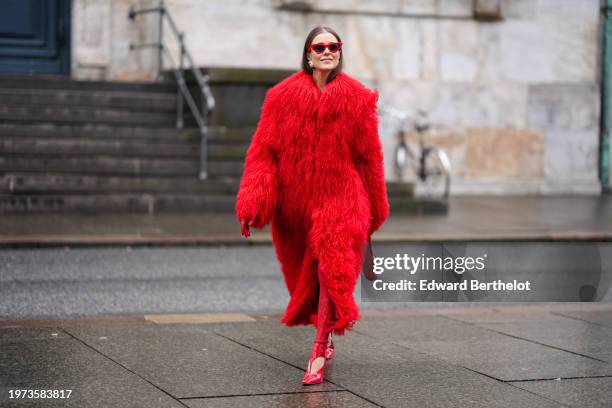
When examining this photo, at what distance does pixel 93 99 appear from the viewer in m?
17.1

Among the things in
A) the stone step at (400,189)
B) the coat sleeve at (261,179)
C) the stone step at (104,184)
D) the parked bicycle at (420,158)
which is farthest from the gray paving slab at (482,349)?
the parked bicycle at (420,158)

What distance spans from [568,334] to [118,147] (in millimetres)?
9920

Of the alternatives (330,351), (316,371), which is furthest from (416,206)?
(316,371)

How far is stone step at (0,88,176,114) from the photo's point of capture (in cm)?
1675

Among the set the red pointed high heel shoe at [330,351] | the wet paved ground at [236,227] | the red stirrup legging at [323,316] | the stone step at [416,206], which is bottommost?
Result: the wet paved ground at [236,227]

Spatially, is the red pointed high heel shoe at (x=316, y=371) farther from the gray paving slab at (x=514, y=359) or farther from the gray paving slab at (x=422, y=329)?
the gray paving slab at (x=422, y=329)

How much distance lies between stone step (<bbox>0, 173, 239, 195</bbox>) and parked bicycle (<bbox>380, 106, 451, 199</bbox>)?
3.58 meters

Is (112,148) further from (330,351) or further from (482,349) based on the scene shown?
(330,351)

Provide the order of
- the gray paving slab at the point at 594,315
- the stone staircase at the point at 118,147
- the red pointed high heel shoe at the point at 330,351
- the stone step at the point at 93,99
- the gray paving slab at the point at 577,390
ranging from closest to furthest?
the gray paving slab at the point at 577,390 → the red pointed high heel shoe at the point at 330,351 → the gray paving slab at the point at 594,315 → the stone staircase at the point at 118,147 → the stone step at the point at 93,99

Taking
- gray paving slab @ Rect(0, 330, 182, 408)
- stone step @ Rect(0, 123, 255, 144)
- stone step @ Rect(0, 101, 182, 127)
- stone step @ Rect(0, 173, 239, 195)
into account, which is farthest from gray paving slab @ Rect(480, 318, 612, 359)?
stone step @ Rect(0, 101, 182, 127)

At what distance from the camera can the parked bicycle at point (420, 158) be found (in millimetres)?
18266

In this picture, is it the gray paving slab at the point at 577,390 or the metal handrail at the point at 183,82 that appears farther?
the metal handrail at the point at 183,82

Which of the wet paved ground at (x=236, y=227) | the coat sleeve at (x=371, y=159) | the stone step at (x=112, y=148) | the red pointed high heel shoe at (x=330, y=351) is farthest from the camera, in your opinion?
the stone step at (x=112, y=148)

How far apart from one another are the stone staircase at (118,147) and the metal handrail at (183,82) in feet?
0.66
